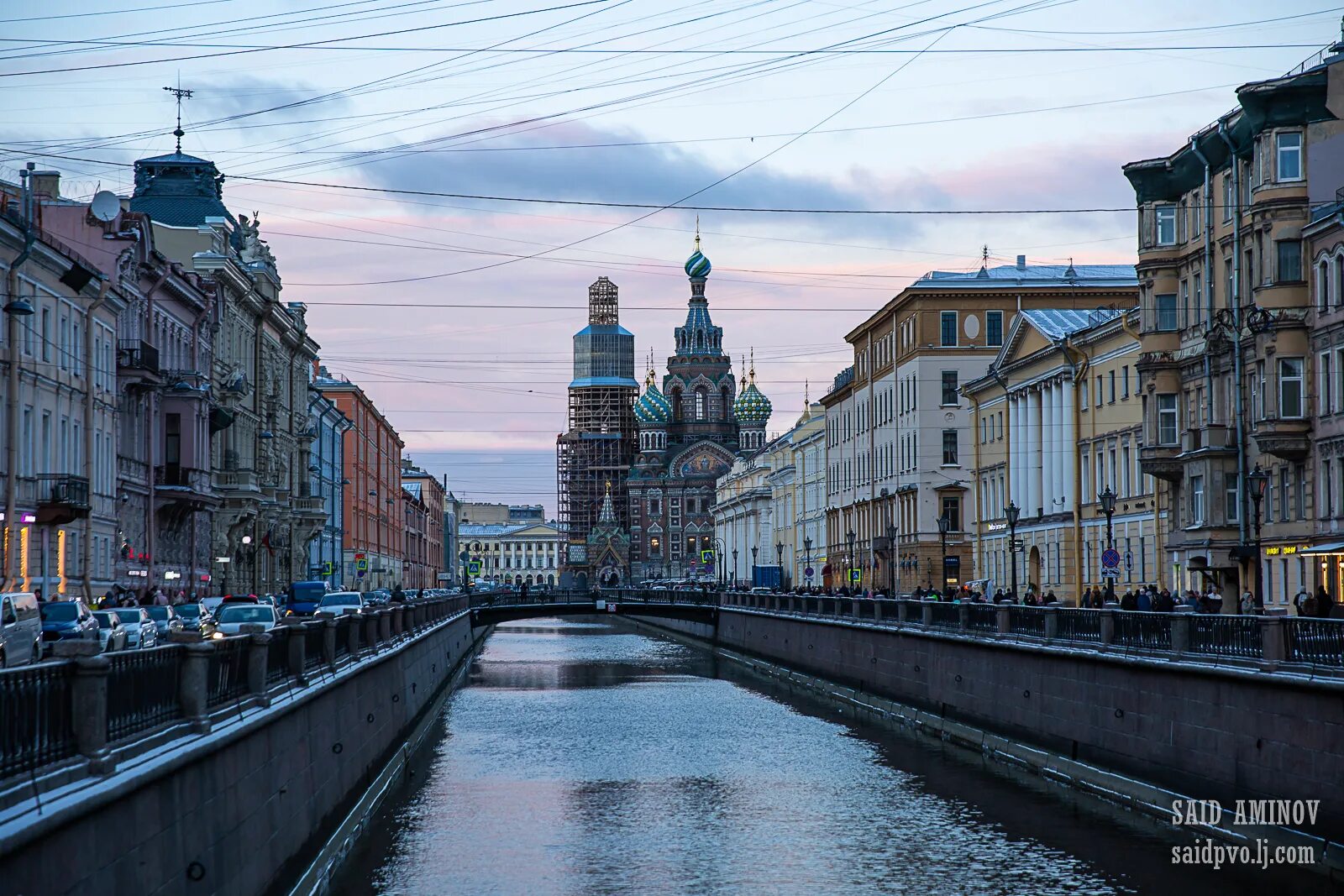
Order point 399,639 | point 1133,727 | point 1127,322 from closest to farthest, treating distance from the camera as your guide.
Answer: point 1133,727, point 399,639, point 1127,322

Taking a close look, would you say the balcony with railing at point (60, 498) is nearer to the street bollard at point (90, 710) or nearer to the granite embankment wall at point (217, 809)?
the granite embankment wall at point (217, 809)

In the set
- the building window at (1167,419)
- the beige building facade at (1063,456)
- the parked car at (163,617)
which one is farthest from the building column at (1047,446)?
the parked car at (163,617)

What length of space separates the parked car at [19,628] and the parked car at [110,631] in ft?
5.06

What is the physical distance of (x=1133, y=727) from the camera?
2997 centimetres

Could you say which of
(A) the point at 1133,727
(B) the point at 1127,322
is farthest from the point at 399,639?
(B) the point at 1127,322

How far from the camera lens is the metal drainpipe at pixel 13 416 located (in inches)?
1843

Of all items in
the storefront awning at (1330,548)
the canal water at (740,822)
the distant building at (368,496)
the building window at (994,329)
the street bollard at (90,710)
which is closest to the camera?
the street bollard at (90,710)

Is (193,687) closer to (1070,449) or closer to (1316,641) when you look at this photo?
(1316,641)

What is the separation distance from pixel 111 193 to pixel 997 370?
40.6 meters

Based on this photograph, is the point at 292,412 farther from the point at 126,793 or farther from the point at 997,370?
the point at 126,793

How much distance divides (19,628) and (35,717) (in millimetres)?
→ 16198

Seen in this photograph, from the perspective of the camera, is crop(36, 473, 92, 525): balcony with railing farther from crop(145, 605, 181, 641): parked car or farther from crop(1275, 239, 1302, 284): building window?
crop(1275, 239, 1302, 284): building window

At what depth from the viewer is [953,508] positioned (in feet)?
317

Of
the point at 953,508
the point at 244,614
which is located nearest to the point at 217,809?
the point at 244,614
